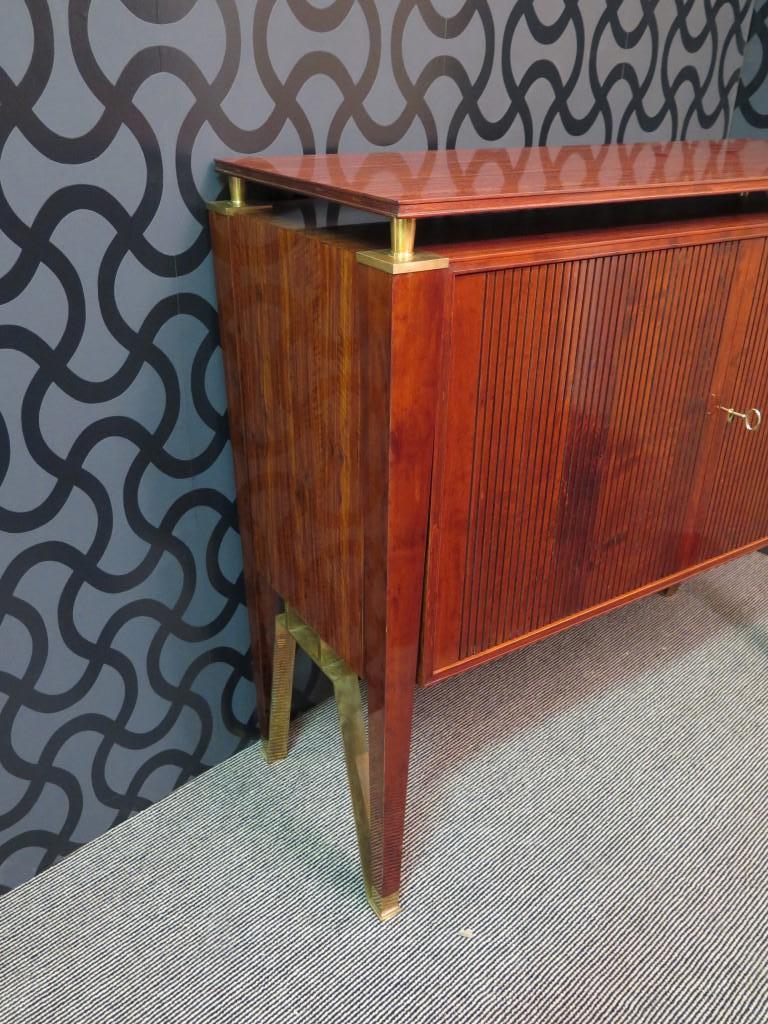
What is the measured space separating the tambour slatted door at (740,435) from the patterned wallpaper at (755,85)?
0.85 metres

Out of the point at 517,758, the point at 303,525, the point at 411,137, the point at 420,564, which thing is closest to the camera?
the point at 420,564

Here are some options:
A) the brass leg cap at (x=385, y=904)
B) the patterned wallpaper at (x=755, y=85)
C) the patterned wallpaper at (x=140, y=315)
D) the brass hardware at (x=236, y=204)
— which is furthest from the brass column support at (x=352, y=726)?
the patterned wallpaper at (x=755, y=85)

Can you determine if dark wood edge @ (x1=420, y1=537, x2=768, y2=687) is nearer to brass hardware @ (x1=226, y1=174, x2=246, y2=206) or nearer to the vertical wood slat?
the vertical wood slat

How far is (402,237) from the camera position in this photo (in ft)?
2.26

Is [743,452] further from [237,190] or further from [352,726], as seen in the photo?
[237,190]

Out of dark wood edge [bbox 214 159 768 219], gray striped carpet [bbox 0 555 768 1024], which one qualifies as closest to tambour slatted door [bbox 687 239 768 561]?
dark wood edge [bbox 214 159 768 219]

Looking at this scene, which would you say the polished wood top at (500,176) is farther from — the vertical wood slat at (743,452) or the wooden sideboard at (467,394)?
the vertical wood slat at (743,452)

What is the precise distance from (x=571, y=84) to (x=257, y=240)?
2.47 ft

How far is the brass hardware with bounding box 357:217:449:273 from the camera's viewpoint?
2.25ft

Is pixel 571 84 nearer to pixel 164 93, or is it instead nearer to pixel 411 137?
pixel 411 137

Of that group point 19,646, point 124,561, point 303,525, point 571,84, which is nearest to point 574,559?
point 303,525

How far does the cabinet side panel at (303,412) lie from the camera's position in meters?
0.80

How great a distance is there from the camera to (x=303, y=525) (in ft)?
3.19

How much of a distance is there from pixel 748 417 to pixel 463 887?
0.74 meters
